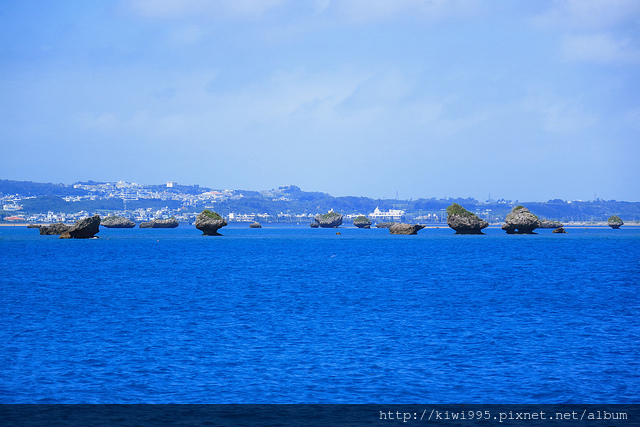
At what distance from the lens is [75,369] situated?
21641mm

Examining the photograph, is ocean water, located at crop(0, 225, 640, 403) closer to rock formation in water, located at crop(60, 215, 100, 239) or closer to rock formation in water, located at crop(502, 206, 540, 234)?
rock formation in water, located at crop(60, 215, 100, 239)

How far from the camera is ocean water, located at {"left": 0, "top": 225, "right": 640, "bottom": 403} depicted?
18.8 metres

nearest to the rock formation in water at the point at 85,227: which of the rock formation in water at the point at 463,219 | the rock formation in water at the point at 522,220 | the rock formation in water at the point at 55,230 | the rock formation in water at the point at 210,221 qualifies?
the rock formation in water at the point at 210,221

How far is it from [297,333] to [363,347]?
4.63 meters

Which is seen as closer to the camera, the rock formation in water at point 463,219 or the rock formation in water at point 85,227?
the rock formation in water at point 85,227

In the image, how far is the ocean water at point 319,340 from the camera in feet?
61.7

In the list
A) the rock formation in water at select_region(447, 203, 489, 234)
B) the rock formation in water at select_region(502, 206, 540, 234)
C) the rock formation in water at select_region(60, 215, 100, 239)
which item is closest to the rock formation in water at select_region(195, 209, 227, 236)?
the rock formation in water at select_region(60, 215, 100, 239)

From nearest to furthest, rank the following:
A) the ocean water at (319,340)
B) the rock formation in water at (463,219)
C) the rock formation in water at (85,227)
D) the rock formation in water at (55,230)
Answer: the ocean water at (319,340), the rock formation in water at (85,227), the rock formation in water at (463,219), the rock formation in water at (55,230)

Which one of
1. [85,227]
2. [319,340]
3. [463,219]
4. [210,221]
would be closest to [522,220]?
[463,219]

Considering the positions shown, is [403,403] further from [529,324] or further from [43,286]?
[43,286]

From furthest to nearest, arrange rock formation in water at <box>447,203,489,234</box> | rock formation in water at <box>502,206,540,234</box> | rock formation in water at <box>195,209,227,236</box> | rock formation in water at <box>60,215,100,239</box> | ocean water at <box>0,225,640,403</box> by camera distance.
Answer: rock formation in water at <box>447,203,489,234</box>
rock formation in water at <box>502,206,540,234</box>
rock formation in water at <box>195,209,227,236</box>
rock formation in water at <box>60,215,100,239</box>
ocean water at <box>0,225,640,403</box>

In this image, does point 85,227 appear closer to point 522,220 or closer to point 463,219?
point 463,219

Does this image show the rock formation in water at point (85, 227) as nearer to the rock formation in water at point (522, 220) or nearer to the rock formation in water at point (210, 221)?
the rock formation in water at point (210, 221)
